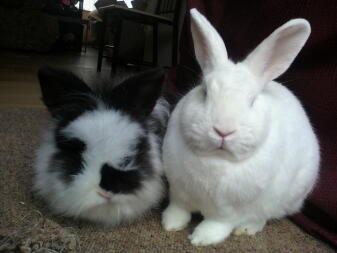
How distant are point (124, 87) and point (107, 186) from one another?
0.25 m

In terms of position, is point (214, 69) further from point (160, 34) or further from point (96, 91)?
point (160, 34)

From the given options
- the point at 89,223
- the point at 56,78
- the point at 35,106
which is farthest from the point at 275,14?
the point at 35,106

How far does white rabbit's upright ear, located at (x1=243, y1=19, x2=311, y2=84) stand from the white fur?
309 millimetres

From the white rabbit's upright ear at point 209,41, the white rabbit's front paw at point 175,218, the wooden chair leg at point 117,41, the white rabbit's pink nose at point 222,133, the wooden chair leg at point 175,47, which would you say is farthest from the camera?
the wooden chair leg at point 117,41

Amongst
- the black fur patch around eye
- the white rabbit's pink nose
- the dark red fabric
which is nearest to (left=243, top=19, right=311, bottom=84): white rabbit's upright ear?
the white rabbit's pink nose

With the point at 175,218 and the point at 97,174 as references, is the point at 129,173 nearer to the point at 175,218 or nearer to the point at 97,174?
the point at 97,174

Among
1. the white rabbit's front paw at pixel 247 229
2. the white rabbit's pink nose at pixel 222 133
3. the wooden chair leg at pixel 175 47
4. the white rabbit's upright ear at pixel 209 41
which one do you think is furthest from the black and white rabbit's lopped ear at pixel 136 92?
the wooden chair leg at pixel 175 47

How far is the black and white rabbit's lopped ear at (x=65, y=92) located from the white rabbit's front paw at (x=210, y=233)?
0.41 m

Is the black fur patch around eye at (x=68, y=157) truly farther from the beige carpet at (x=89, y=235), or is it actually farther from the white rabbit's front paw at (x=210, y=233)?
the white rabbit's front paw at (x=210, y=233)

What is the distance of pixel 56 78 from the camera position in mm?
816

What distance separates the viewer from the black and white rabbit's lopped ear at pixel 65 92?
0.81m

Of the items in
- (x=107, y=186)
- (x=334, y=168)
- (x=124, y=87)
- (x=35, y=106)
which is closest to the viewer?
(x=107, y=186)

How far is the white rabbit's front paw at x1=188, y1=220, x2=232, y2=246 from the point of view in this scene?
85cm


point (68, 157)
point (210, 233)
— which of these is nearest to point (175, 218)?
point (210, 233)
